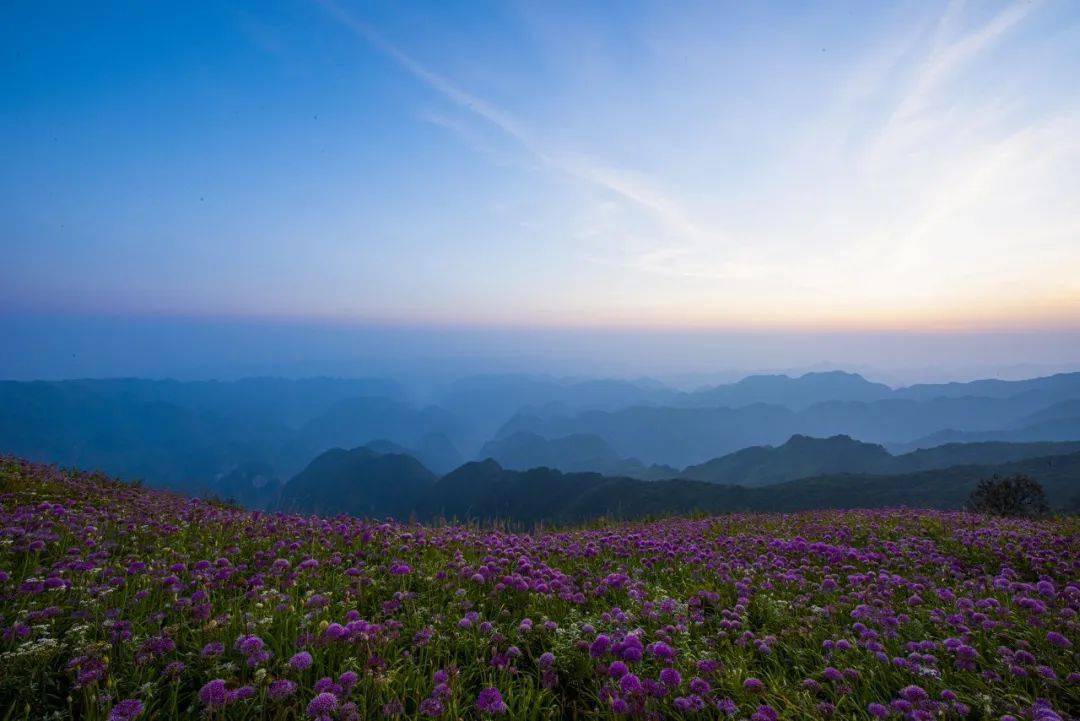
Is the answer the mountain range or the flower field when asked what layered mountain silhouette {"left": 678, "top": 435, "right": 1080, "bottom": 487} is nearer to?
the mountain range

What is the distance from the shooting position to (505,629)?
499 centimetres

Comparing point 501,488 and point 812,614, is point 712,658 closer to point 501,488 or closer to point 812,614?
point 812,614

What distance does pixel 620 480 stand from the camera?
12081cm

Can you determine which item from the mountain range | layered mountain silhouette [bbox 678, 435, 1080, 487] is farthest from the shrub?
layered mountain silhouette [bbox 678, 435, 1080, 487]

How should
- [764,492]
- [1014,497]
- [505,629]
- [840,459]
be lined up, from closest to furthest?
1. [505,629]
2. [1014,497]
3. [764,492]
4. [840,459]

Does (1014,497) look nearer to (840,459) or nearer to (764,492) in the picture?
(764,492)

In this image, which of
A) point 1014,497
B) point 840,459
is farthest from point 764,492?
point 840,459

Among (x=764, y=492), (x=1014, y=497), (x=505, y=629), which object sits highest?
(x=505, y=629)

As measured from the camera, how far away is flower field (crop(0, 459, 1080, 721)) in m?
3.46

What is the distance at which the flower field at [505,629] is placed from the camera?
346 cm

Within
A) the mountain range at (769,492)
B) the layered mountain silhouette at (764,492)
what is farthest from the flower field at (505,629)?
the mountain range at (769,492)

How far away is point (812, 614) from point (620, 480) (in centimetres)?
12017

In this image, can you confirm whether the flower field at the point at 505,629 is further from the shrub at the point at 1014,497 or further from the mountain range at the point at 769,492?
the shrub at the point at 1014,497

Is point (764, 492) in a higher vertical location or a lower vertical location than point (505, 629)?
lower
